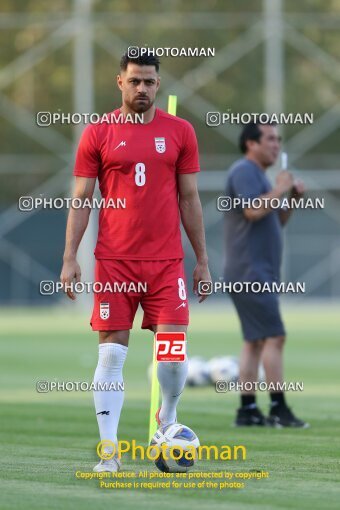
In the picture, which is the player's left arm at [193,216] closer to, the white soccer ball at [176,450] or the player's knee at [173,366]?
the player's knee at [173,366]

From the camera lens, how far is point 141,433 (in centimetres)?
1026

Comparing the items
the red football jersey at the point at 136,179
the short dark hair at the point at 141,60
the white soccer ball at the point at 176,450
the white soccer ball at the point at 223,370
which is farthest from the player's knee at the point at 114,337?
the white soccer ball at the point at 223,370

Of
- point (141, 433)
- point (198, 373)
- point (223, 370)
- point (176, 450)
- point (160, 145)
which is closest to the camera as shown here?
point (176, 450)

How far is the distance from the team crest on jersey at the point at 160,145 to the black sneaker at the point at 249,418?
3544mm

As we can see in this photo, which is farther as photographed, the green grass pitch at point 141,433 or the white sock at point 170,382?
the white sock at point 170,382

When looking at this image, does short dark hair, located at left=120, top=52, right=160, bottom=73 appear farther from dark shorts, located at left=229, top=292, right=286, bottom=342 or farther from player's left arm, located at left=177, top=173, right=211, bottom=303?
dark shorts, located at left=229, top=292, right=286, bottom=342

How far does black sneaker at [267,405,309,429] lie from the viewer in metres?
10.9

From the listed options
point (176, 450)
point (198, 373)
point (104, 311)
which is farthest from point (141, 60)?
point (198, 373)

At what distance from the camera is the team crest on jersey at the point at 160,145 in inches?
319

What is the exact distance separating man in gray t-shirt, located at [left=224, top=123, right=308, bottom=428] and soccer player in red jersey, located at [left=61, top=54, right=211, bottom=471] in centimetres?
305

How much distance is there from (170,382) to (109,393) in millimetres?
358

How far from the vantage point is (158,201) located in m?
8.14

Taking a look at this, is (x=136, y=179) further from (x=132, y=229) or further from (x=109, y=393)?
(x=109, y=393)

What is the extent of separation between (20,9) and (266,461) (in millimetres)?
30488
